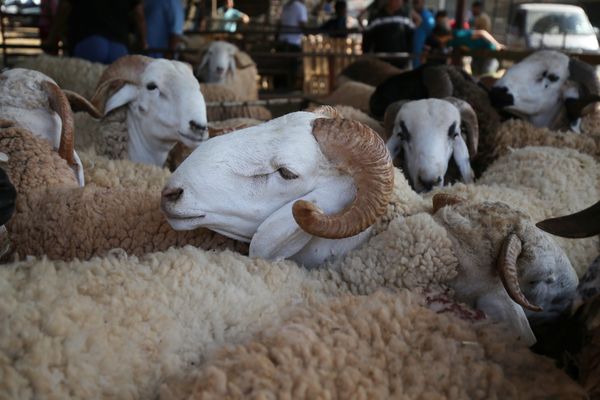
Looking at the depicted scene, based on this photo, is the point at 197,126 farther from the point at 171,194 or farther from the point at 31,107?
the point at 171,194

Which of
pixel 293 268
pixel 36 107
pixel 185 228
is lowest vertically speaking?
pixel 293 268

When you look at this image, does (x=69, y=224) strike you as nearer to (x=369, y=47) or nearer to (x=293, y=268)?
(x=293, y=268)

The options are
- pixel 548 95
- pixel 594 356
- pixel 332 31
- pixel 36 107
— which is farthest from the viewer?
pixel 332 31

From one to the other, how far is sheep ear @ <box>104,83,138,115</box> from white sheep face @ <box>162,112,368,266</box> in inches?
69.7

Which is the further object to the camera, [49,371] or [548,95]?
[548,95]

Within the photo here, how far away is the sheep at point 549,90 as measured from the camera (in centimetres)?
465

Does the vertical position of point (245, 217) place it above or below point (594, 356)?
above

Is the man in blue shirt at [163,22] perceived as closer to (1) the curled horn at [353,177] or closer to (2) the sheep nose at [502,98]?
(2) the sheep nose at [502,98]

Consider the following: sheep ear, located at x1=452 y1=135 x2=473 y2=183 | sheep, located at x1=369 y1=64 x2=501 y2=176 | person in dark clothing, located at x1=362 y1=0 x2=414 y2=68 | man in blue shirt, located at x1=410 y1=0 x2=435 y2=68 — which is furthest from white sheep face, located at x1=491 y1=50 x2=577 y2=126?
man in blue shirt, located at x1=410 y1=0 x2=435 y2=68

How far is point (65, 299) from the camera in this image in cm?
158

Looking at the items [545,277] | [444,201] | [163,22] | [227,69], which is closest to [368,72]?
[227,69]

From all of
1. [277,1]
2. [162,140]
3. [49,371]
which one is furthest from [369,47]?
[277,1]

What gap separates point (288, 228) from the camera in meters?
2.04

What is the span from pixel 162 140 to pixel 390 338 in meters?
2.53
